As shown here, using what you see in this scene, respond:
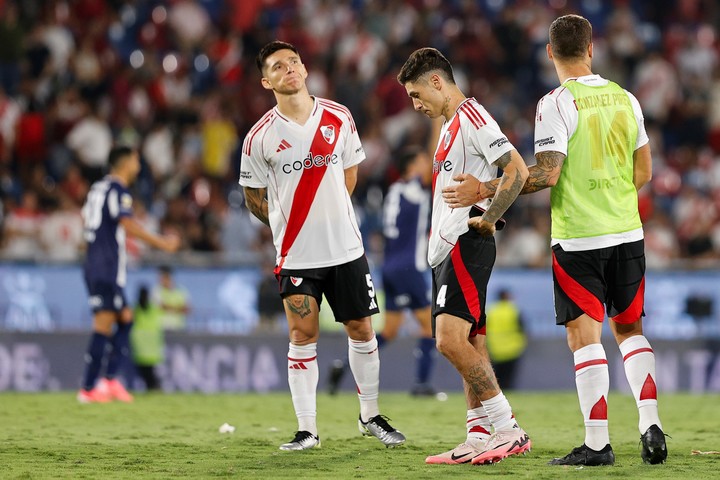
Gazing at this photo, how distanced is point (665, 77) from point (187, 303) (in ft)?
32.9

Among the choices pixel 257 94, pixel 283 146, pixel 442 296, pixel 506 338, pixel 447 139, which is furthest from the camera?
pixel 257 94

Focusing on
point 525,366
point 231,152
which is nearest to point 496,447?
point 525,366

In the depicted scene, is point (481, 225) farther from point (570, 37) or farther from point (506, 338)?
point (506, 338)

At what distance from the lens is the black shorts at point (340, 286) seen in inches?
314

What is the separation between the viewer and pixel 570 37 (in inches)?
280

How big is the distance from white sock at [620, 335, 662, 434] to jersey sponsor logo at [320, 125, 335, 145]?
2.36 metres

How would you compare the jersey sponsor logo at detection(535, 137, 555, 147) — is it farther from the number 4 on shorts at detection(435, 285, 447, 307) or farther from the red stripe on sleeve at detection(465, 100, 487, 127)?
the number 4 on shorts at detection(435, 285, 447, 307)

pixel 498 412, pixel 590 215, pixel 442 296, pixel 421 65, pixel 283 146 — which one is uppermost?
pixel 421 65

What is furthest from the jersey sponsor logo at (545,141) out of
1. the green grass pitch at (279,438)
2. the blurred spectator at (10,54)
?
the blurred spectator at (10,54)

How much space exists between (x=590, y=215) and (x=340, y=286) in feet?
6.06

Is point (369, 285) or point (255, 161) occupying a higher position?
point (255, 161)

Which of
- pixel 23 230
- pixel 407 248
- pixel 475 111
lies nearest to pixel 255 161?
pixel 475 111

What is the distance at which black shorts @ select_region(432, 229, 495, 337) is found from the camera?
7.13 meters

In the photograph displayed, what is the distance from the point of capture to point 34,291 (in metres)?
15.0
